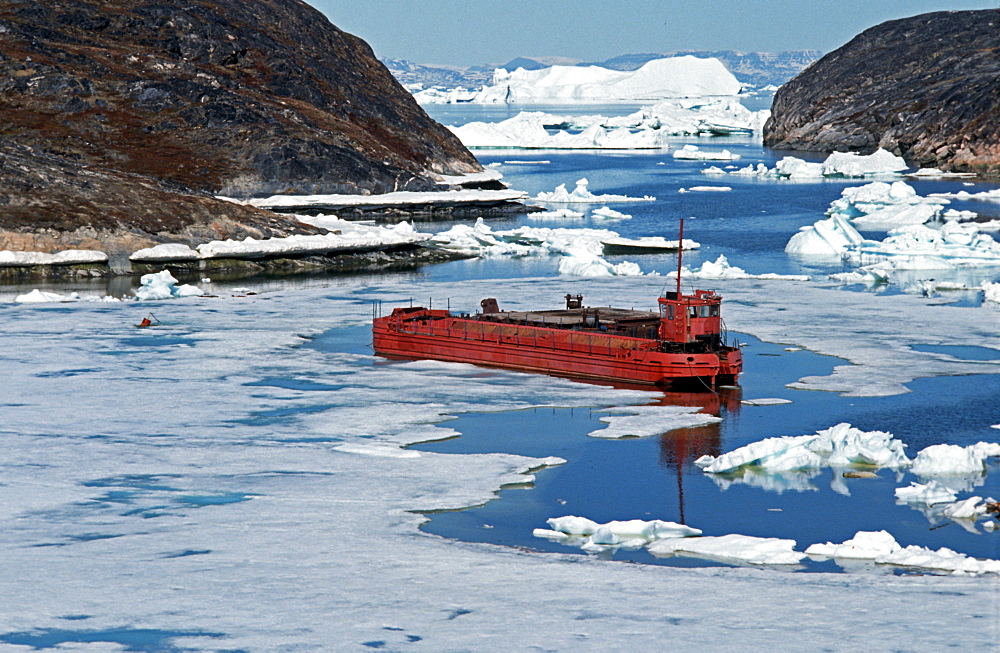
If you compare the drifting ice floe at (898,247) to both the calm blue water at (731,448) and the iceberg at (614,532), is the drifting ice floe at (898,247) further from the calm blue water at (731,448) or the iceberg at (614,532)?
the iceberg at (614,532)

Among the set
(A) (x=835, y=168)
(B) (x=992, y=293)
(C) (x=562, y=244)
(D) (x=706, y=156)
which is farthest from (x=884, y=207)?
(D) (x=706, y=156)

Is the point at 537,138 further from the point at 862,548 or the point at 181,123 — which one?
the point at 862,548

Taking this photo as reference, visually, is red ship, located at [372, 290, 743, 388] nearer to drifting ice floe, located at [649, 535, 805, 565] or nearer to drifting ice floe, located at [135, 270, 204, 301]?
drifting ice floe, located at [649, 535, 805, 565]

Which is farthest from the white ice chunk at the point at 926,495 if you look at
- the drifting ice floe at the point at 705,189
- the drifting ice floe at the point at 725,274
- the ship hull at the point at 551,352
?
the drifting ice floe at the point at 705,189

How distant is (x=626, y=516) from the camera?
18.8 meters

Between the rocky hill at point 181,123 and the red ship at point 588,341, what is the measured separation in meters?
26.2

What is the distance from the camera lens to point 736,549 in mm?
16719

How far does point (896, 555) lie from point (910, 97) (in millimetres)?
126172

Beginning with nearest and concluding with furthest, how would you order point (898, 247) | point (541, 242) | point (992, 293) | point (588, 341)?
1. point (588, 341)
2. point (992, 293)
3. point (898, 247)
4. point (541, 242)

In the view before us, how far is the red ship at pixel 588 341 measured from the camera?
2866 centimetres

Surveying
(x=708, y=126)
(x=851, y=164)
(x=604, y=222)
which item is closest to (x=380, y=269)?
(x=604, y=222)

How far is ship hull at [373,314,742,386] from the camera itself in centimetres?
2850

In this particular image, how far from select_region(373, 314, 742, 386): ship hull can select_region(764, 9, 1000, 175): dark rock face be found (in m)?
89.4

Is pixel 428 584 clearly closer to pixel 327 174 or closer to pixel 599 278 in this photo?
pixel 599 278
